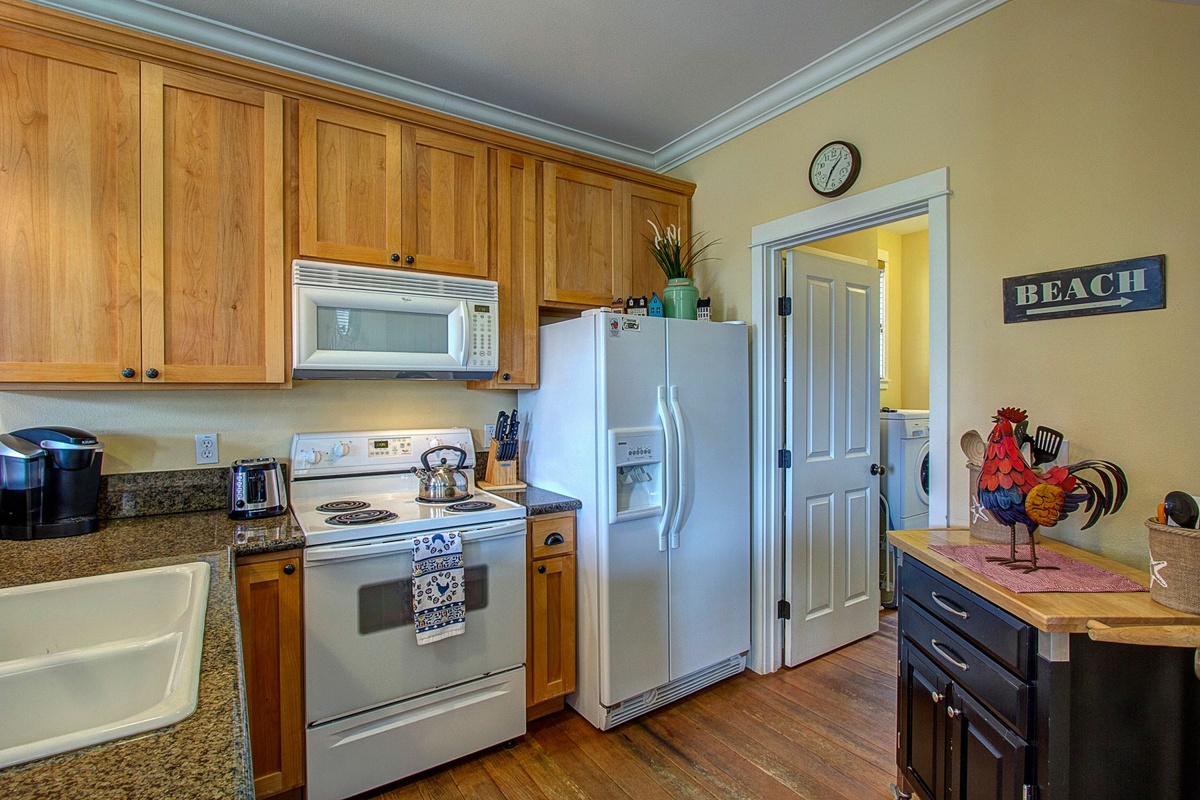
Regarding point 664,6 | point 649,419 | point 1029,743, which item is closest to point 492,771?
point 649,419

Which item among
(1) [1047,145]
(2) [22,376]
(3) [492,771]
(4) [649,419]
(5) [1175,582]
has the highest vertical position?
(1) [1047,145]

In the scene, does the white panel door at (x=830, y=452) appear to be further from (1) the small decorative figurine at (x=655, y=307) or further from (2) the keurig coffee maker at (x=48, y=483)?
(2) the keurig coffee maker at (x=48, y=483)

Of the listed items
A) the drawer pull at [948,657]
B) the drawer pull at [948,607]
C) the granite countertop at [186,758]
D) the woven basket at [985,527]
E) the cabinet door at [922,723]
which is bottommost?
the cabinet door at [922,723]

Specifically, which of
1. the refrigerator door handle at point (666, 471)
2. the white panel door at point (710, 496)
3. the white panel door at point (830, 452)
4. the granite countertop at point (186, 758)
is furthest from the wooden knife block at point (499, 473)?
the granite countertop at point (186, 758)

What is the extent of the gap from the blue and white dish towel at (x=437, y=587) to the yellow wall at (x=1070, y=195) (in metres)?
1.74

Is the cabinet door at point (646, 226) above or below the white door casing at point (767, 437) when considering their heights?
above

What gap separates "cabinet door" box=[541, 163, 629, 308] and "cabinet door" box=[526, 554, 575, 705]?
1190 mm

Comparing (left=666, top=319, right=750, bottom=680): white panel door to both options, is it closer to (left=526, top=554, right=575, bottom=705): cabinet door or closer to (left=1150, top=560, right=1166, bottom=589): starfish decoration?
(left=526, top=554, right=575, bottom=705): cabinet door

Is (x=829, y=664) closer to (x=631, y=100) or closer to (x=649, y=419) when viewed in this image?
(x=649, y=419)

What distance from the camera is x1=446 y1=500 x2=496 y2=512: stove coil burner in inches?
85.8

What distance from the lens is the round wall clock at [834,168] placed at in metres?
2.34

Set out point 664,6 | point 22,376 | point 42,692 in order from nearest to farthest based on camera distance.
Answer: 1. point 42,692
2. point 22,376
3. point 664,6

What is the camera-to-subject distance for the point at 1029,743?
1.22 meters

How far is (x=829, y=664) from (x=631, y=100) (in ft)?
9.32
